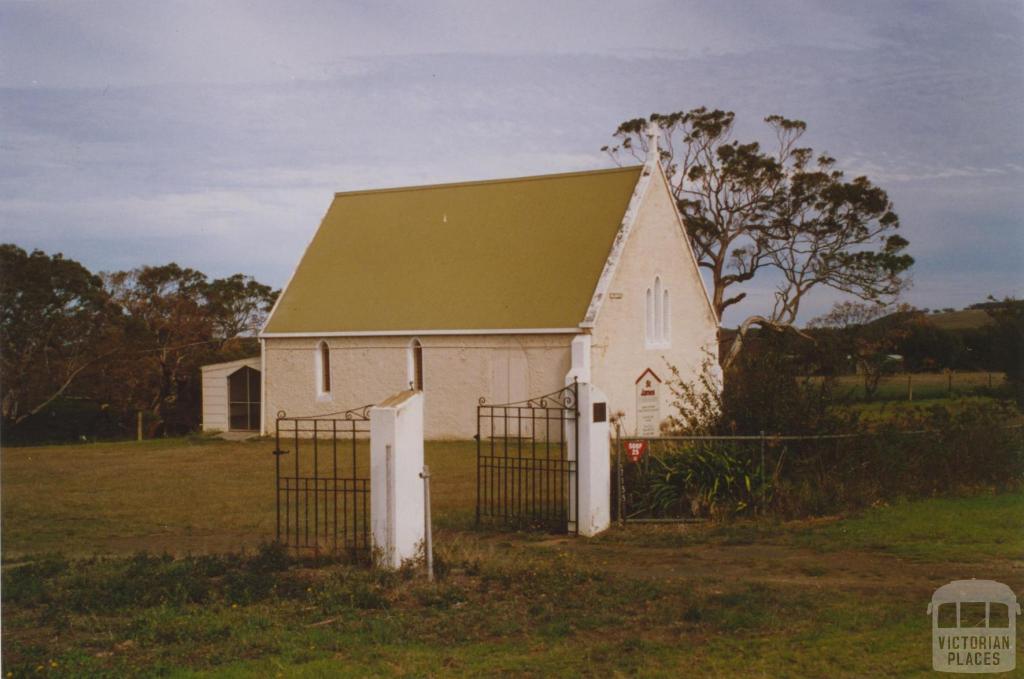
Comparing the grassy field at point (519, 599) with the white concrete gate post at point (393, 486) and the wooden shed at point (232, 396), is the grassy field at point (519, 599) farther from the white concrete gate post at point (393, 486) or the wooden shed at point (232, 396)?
the wooden shed at point (232, 396)

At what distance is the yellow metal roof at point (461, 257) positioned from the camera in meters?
31.2

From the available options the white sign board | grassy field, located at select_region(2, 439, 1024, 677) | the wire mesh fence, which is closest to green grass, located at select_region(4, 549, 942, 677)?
grassy field, located at select_region(2, 439, 1024, 677)

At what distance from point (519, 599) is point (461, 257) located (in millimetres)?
24279

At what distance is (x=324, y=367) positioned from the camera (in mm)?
34281

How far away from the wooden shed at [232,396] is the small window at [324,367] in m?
2.91

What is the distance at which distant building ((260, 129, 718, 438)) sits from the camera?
1195 inches

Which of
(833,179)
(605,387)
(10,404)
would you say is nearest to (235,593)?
(605,387)

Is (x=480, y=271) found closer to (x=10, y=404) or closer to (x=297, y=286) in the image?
(x=297, y=286)

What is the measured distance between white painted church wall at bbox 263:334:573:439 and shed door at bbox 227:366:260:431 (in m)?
1.63

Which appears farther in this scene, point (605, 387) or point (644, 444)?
point (605, 387)

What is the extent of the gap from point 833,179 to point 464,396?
23.8m

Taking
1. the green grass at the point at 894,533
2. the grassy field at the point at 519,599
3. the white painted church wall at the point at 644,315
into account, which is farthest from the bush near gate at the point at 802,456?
the white painted church wall at the point at 644,315

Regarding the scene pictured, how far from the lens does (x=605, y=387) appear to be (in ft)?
97.2

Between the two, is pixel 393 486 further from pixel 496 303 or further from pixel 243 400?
pixel 243 400
